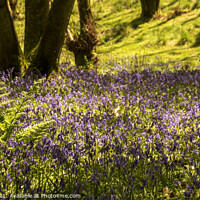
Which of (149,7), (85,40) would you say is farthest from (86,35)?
(149,7)

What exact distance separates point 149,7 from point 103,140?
15.3m

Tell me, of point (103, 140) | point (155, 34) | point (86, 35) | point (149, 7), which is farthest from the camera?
point (149, 7)

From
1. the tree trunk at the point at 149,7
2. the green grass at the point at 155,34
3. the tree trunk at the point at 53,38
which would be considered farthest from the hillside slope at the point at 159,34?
the tree trunk at the point at 53,38

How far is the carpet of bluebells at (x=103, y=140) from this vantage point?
2891 millimetres

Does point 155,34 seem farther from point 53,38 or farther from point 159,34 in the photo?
point 53,38

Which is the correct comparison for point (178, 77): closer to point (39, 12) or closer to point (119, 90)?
point (119, 90)

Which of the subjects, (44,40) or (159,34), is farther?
(159,34)

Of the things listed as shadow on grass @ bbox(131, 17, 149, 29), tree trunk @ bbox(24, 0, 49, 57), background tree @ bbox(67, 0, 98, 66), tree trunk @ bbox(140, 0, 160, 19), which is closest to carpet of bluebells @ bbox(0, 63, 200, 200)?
tree trunk @ bbox(24, 0, 49, 57)

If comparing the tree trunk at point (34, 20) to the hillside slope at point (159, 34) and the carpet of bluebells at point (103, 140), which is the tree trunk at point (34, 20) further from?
the hillside slope at point (159, 34)

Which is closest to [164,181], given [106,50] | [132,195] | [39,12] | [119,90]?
[132,195]

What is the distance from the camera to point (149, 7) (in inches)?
681

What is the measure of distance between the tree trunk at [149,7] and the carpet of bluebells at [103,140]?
10603 millimetres

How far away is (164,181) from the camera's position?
3.10 meters

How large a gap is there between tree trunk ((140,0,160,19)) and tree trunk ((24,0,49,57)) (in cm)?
1022
